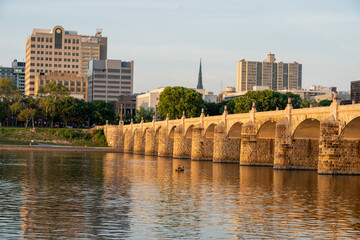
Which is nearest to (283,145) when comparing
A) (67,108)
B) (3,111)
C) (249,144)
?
(249,144)

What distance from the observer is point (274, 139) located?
79.2 meters

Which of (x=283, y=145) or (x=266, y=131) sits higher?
(x=266, y=131)

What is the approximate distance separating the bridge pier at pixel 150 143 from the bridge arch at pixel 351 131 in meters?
66.2

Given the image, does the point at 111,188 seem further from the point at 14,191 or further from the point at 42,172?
the point at 42,172

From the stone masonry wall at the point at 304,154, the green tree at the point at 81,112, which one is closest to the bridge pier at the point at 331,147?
the stone masonry wall at the point at 304,154

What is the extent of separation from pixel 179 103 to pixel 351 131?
89.1m

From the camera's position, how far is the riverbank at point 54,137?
486ft

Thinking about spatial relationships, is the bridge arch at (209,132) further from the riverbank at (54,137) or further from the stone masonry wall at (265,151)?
the riverbank at (54,137)

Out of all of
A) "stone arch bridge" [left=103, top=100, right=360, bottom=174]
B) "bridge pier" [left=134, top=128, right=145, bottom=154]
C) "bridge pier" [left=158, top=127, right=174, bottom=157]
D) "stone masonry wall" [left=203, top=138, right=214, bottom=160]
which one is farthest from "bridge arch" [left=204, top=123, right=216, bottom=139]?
"bridge pier" [left=134, top=128, right=145, bottom=154]

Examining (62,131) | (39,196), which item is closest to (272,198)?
(39,196)

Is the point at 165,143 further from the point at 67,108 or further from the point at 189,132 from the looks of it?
the point at 67,108

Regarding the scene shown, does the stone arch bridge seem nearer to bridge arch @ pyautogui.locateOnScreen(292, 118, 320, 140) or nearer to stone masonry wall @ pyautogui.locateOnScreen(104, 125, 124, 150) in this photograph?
bridge arch @ pyautogui.locateOnScreen(292, 118, 320, 140)

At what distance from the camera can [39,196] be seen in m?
40.3

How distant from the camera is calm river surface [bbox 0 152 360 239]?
27969 millimetres
